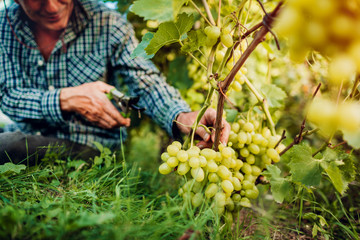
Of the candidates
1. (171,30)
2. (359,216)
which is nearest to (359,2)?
(171,30)

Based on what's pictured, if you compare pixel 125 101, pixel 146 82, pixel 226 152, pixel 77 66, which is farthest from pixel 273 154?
pixel 77 66

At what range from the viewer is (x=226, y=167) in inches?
37.0

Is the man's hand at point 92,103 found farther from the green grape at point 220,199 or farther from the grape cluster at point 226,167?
the green grape at point 220,199

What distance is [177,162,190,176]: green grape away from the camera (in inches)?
33.6

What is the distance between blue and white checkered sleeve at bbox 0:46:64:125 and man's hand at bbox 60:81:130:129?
0.07m

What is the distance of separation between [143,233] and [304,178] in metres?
0.56

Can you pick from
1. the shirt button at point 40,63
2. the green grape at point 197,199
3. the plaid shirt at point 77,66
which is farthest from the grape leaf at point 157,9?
the shirt button at point 40,63

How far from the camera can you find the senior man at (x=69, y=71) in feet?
5.34

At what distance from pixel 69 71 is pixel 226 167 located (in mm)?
1449

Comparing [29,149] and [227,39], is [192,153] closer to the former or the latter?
[227,39]

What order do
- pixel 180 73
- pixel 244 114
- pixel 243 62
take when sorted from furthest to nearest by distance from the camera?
pixel 180 73, pixel 244 114, pixel 243 62

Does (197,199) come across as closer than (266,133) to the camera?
Yes

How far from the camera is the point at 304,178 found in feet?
2.85

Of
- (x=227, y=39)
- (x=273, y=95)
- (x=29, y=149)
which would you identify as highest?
(x=227, y=39)
